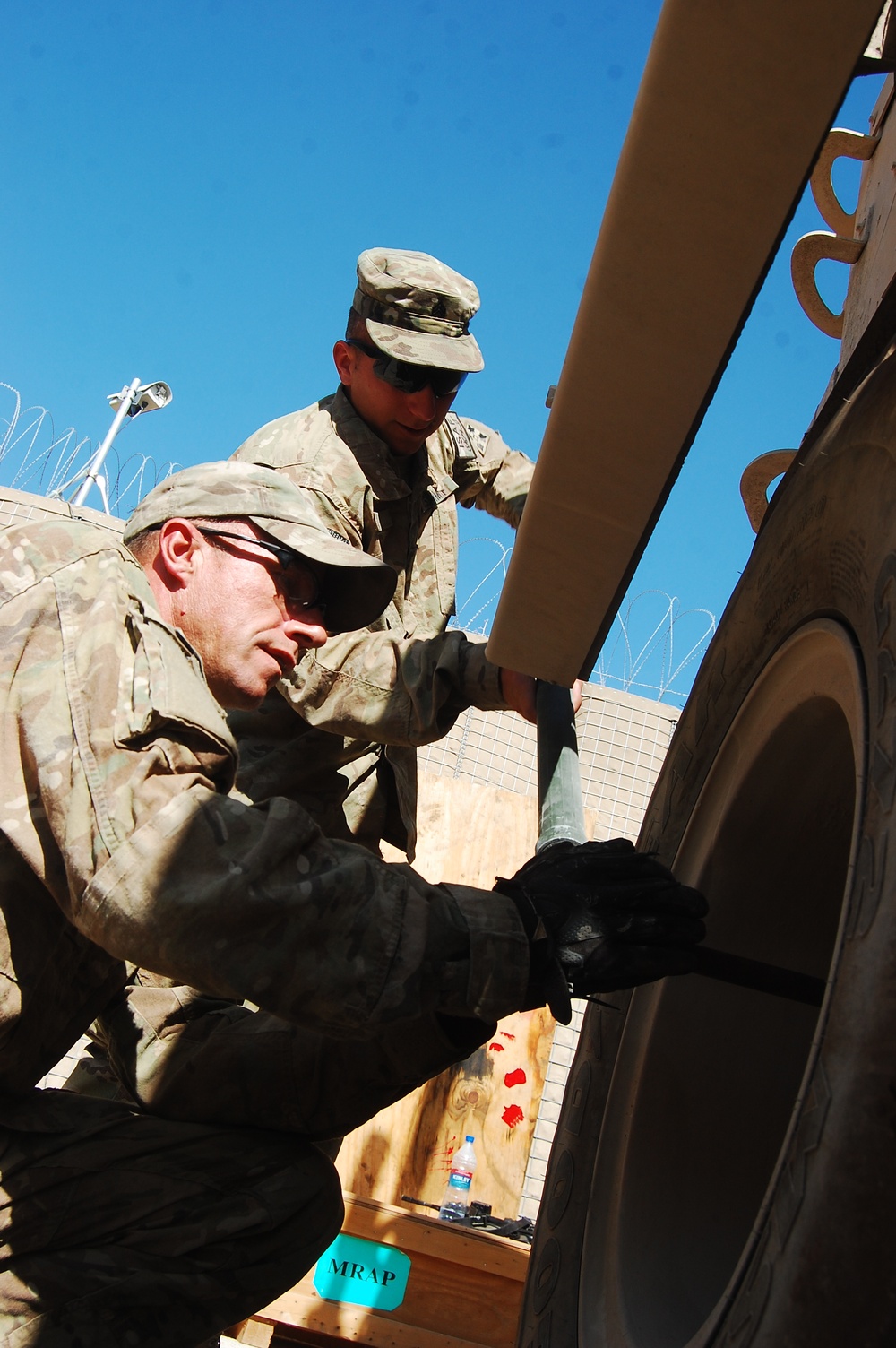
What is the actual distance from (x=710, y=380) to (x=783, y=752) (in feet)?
1.75

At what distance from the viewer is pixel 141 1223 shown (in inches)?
67.7

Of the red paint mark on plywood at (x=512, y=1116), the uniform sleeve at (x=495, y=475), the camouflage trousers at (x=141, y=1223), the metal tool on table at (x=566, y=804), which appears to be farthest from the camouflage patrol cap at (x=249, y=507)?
the red paint mark on plywood at (x=512, y=1116)

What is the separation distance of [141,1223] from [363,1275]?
4.09ft

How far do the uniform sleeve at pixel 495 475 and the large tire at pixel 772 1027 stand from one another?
159cm

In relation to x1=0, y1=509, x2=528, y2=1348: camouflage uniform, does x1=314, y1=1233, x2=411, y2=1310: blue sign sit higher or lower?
lower

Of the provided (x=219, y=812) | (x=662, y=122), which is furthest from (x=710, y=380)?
(x=219, y=812)

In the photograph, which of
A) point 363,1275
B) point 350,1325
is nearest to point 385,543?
point 363,1275

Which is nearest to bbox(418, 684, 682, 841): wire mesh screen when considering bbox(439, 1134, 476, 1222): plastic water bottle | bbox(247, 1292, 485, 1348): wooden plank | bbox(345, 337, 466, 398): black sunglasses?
bbox(439, 1134, 476, 1222): plastic water bottle

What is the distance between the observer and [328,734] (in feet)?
9.64

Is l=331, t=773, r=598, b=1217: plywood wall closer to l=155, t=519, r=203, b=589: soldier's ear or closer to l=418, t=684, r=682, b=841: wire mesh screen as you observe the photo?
l=418, t=684, r=682, b=841: wire mesh screen

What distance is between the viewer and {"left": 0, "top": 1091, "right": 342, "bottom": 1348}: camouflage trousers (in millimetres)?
1632

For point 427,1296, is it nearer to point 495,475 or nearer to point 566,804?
point 566,804

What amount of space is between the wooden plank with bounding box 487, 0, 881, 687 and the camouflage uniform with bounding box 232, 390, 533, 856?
0.74m

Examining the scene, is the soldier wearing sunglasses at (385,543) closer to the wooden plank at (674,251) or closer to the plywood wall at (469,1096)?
the wooden plank at (674,251)
